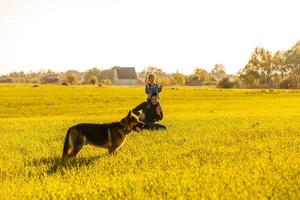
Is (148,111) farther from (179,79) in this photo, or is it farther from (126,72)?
(126,72)

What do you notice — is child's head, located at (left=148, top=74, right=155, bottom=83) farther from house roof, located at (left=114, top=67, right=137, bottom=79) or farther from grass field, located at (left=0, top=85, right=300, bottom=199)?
house roof, located at (left=114, top=67, right=137, bottom=79)

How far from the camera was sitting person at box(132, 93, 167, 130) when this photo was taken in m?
17.4

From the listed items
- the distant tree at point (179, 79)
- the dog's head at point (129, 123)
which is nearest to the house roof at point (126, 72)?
the distant tree at point (179, 79)

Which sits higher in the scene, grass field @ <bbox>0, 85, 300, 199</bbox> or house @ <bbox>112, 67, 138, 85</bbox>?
house @ <bbox>112, 67, 138, 85</bbox>

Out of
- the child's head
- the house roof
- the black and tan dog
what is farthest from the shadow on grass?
the house roof

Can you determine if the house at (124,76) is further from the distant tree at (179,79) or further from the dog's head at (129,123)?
the dog's head at (129,123)

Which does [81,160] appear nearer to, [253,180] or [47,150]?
[47,150]

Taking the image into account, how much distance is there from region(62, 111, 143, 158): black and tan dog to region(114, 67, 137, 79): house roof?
159574 mm

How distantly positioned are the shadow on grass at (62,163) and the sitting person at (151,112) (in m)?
5.71

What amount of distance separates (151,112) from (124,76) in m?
154

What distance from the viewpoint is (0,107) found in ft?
142

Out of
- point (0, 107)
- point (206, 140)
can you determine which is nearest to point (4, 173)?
point (206, 140)

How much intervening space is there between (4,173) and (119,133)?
2924 millimetres

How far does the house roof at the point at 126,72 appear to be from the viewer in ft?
561
